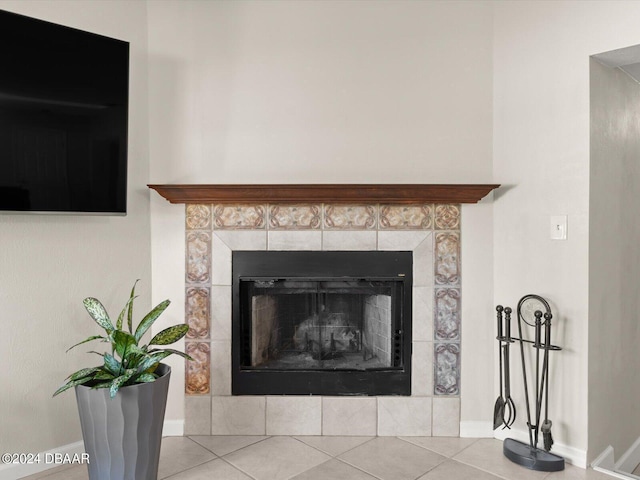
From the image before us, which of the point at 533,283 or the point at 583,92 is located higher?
the point at 583,92

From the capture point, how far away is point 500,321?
2.26m

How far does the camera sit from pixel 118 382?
1.79m

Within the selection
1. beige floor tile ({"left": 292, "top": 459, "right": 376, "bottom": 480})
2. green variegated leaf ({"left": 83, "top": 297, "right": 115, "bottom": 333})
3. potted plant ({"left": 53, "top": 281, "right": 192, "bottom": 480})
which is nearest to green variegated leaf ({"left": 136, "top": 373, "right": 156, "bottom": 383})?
potted plant ({"left": 53, "top": 281, "right": 192, "bottom": 480})

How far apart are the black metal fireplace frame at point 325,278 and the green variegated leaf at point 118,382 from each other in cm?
68

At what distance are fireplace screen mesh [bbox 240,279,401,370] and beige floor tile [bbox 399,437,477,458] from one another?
0.40 meters

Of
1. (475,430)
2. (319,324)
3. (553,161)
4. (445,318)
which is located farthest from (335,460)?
(553,161)

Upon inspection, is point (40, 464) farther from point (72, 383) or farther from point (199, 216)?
point (199, 216)

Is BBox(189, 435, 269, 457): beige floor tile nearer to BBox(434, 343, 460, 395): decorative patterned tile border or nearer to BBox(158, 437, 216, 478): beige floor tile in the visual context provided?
BBox(158, 437, 216, 478): beige floor tile

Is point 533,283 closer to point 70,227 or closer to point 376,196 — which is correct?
point 376,196

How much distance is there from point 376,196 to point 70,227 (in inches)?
57.3

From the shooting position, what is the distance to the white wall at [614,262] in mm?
2182

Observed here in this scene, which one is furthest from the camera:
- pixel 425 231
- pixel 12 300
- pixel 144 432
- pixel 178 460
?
pixel 425 231

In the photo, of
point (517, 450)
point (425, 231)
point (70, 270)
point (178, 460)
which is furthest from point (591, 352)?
point (70, 270)

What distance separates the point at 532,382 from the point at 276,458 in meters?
1.30
